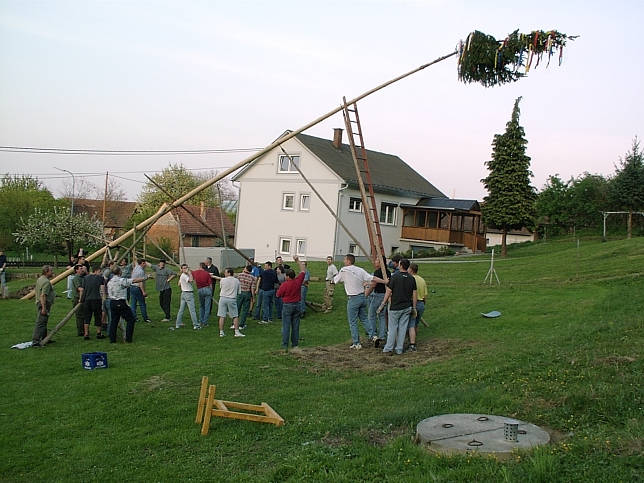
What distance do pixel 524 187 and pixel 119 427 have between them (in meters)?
32.8

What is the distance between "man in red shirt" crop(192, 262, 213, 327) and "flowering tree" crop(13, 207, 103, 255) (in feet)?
86.8

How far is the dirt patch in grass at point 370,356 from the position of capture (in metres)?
11.6

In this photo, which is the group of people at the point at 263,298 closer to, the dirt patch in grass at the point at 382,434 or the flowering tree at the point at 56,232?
the dirt patch in grass at the point at 382,434

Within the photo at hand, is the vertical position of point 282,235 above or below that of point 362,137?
below

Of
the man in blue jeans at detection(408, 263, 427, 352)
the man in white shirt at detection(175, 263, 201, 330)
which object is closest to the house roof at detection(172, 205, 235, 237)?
the man in white shirt at detection(175, 263, 201, 330)

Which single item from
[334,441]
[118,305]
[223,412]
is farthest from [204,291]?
[334,441]

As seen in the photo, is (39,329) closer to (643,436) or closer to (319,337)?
(319,337)

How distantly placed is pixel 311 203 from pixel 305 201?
78cm

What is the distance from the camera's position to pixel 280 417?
26.9ft

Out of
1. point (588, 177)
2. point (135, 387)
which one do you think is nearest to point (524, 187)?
point (588, 177)

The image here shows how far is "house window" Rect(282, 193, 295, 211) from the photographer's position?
41547mm

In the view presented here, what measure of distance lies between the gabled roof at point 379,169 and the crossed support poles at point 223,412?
2960 centimetres

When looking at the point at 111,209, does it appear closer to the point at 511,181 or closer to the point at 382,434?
the point at 511,181

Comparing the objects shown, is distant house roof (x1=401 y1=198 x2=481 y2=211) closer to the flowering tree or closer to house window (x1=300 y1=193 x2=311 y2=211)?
house window (x1=300 y1=193 x2=311 y2=211)
